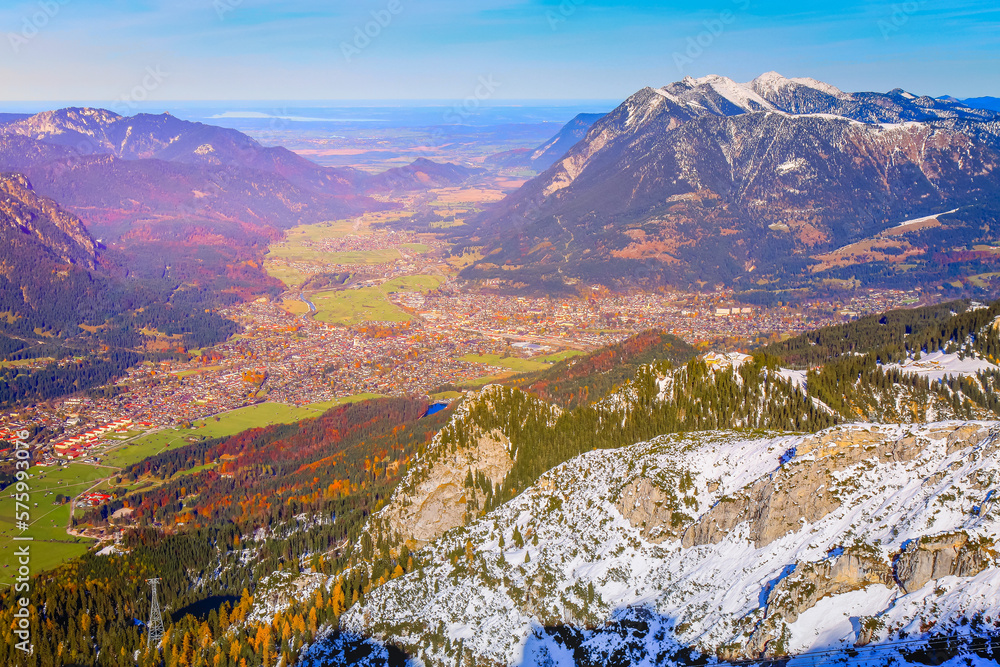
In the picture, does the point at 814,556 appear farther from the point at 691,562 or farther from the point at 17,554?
the point at 17,554

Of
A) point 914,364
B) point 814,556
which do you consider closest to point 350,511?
point 814,556

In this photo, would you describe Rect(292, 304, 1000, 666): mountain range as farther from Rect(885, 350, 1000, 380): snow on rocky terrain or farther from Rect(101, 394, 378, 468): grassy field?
Rect(101, 394, 378, 468): grassy field

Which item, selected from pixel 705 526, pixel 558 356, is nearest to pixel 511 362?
pixel 558 356

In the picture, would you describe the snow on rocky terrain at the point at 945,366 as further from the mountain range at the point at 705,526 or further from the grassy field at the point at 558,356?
the grassy field at the point at 558,356

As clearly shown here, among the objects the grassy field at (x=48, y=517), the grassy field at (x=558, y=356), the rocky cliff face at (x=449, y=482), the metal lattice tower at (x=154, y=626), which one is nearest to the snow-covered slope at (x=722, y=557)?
the rocky cliff face at (x=449, y=482)

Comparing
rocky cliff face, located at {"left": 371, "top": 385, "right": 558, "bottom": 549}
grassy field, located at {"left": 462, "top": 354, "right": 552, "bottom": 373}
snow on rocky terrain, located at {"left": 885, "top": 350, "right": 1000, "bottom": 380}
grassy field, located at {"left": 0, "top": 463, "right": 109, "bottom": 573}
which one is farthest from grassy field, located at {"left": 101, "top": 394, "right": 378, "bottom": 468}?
snow on rocky terrain, located at {"left": 885, "top": 350, "right": 1000, "bottom": 380}

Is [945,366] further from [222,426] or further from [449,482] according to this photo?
[222,426]
